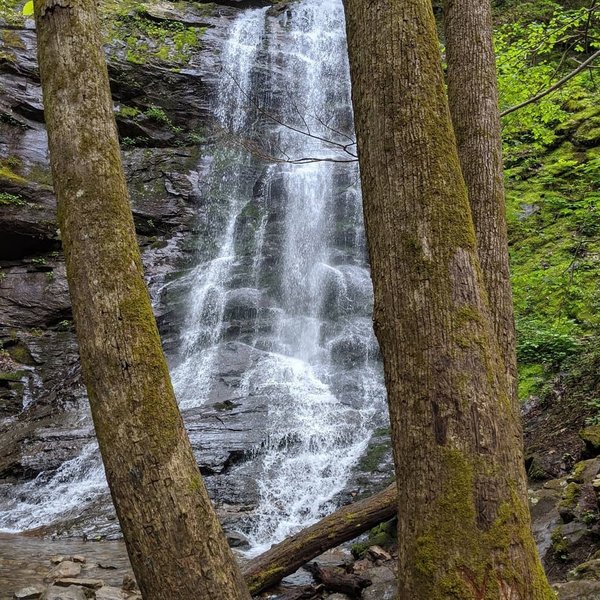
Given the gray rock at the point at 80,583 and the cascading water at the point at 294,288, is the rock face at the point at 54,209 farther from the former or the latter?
the gray rock at the point at 80,583

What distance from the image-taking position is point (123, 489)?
6.77ft

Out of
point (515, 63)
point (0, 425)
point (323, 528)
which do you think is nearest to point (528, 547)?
point (323, 528)

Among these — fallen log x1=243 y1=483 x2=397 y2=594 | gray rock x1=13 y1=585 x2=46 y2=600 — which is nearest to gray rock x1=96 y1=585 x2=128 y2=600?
gray rock x1=13 y1=585 x2=46 y2=600

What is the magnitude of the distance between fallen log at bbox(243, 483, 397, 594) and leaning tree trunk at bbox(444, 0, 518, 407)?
2.54 meters

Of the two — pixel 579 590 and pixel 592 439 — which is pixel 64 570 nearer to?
pixel 579 590

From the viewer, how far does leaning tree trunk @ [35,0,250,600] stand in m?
2.04

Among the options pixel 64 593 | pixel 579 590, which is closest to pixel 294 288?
pixel 64 593

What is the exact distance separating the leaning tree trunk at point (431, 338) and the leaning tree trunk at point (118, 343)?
734mm

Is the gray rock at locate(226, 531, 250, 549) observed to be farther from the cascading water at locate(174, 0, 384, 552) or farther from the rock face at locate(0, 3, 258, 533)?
the rock face at locate(0, 3, 258, 533)

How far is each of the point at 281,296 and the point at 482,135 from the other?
33.7ft

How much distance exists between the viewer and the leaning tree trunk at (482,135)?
279cm

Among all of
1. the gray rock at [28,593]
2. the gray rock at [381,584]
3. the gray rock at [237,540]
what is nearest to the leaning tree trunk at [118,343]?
the gray rock at [381,584]

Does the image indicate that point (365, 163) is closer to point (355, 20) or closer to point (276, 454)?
point (355, 20)

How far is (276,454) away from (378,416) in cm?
183
